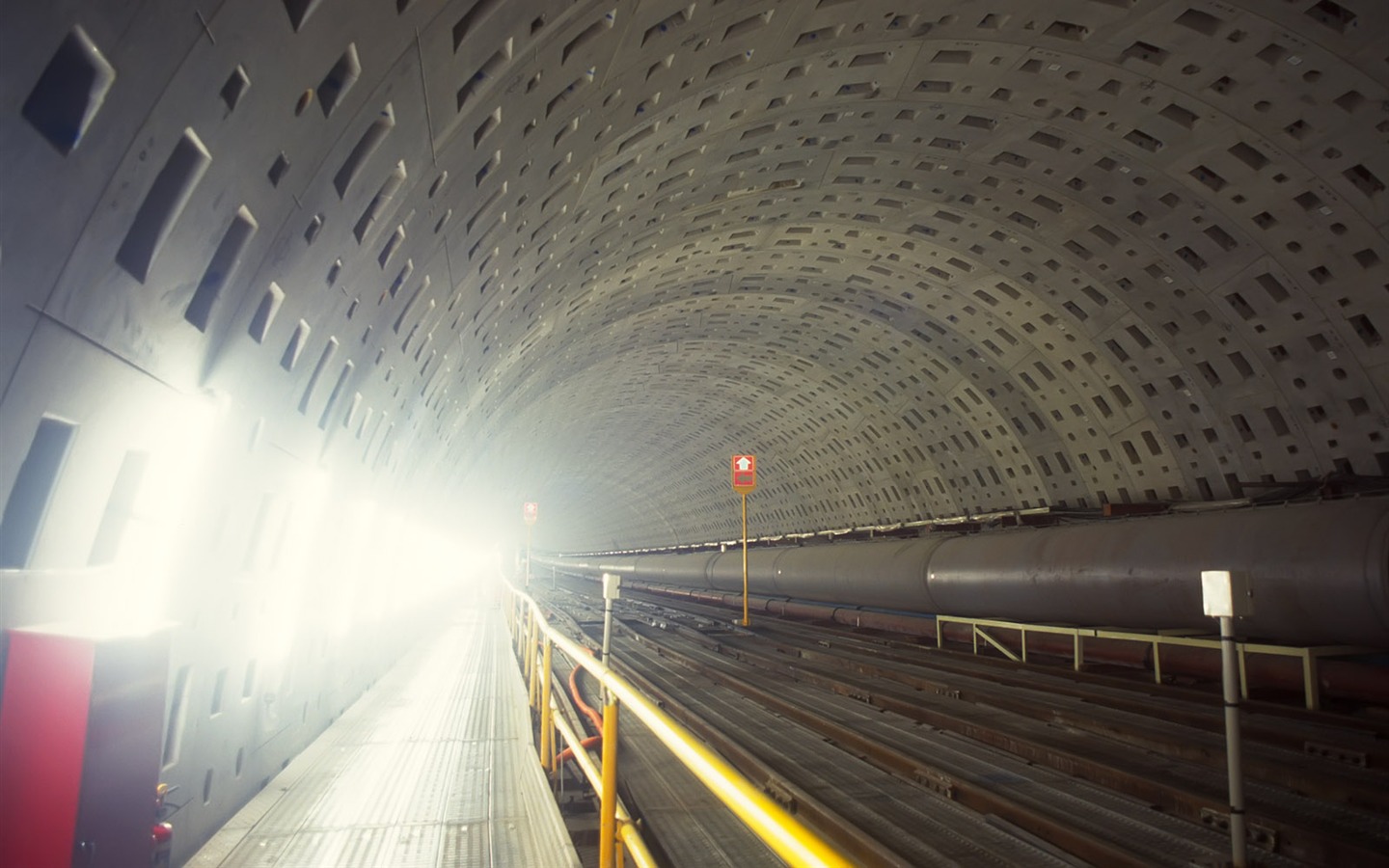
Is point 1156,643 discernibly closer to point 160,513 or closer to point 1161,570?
point 1161,570

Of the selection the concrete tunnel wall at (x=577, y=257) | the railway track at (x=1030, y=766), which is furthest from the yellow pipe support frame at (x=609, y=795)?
the concrete tunnel wall at (x=577, y=257)

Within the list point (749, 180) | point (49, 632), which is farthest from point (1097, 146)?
point (49, 632)

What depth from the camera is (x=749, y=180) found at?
14.4m

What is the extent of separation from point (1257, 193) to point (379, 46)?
11.9 m

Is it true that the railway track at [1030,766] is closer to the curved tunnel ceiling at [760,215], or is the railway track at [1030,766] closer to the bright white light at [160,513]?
the bright white light at [160,513]

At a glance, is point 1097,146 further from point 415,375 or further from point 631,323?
point 631,323

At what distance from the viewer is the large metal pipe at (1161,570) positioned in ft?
27.4

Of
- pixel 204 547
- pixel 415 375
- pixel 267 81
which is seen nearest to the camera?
pixel 267 81

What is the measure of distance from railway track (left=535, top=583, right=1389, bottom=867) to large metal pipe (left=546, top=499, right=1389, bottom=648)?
94cm

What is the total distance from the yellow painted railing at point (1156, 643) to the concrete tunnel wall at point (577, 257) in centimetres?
492

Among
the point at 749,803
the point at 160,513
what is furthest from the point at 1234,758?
the point at 160,513

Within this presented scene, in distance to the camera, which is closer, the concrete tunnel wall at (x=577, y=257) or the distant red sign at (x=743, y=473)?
the concrete tunnel wall at (x=577, y=257)

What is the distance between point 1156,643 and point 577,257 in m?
10.4

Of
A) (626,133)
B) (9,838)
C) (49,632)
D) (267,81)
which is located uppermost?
(626,133)
